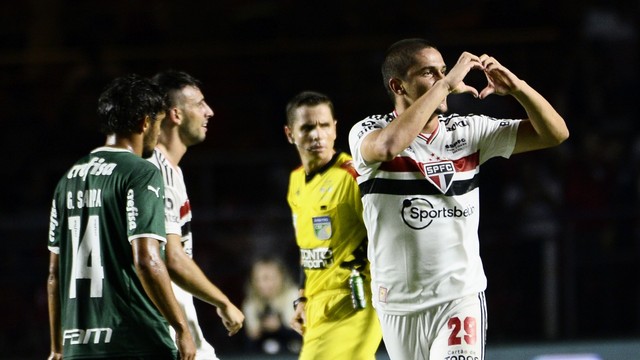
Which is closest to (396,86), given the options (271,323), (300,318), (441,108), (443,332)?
(441,108)

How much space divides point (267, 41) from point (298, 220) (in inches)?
244

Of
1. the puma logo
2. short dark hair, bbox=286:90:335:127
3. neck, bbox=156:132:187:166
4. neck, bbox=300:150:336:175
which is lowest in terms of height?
the puma logo

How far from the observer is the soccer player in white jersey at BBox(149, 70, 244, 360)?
16.4 ft

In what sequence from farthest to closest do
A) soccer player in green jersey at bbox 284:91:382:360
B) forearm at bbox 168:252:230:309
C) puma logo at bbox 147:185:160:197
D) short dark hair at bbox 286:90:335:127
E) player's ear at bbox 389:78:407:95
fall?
short dark hair at bbox 286:90:335:127, soccer player in green jersey at bbox 284:91:382:360, forearm at bbox 168:252:230:309, player's ear at bbox 389:78:407:95, puma logo at bbox 147:185:160:197

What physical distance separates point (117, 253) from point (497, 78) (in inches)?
69.1

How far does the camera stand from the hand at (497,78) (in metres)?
4.53

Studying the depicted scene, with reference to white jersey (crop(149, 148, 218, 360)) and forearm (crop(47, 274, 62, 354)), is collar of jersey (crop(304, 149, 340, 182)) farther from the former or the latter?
forearm (crop(47, 274, 62, 354))

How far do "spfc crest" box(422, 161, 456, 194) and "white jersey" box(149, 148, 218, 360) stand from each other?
1.31m

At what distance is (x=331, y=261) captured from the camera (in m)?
5.75

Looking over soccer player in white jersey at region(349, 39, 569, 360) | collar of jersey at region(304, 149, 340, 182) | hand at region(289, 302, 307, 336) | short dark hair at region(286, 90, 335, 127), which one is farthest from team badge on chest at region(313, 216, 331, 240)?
soccer player in white jersey at region(349, 39, 569, 360)

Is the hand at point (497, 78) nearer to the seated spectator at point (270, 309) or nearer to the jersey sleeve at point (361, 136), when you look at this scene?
the jersey sleeve at point (361, 136)

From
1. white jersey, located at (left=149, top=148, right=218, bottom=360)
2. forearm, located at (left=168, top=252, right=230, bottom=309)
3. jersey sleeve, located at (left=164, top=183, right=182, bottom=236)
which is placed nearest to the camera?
forearm, located at (left=168, top=252, right=230, bottom=309)

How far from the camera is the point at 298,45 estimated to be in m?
11.8

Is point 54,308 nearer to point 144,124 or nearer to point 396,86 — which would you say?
point 144,124
